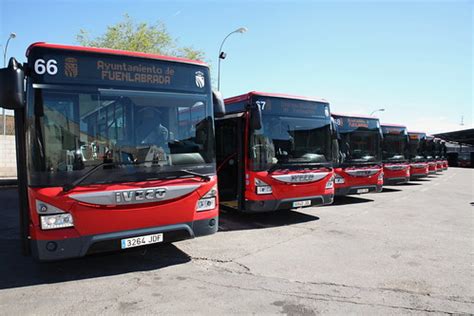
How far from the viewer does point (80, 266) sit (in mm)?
5203

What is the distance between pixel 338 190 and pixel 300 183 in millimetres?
3368

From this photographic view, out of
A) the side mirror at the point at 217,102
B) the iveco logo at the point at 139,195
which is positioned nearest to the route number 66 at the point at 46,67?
the iveco logo at the point at 139,195

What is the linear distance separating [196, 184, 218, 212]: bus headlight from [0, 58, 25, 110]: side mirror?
8.57 feet

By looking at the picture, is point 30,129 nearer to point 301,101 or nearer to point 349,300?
point 349,300

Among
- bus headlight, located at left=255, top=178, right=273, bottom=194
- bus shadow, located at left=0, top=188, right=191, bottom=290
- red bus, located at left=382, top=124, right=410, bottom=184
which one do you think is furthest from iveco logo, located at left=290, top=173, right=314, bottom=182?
red bus, located at left=382, top=124, right=410, bottom=184

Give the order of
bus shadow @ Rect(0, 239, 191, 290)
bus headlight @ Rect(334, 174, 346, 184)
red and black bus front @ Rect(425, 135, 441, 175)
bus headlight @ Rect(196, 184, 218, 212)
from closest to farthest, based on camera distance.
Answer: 1. bus shadow @ Rect(0, 239, 191, 290)
2. bus headlight @ Rect(196, 184, 218, 212)
3. bus headlight @ Rect(334, 174, 346, 184)
4. red and black bus front @ Rect(425, 135, 441, 175)

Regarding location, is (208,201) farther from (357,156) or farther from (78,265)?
(357,156)

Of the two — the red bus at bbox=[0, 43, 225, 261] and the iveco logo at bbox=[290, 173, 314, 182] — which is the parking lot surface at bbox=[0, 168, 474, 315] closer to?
the red bus at bbox=[0, 43, 225, 261]

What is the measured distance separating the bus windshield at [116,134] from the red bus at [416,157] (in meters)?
15.2

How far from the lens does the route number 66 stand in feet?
14.0

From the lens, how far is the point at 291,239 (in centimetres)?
679

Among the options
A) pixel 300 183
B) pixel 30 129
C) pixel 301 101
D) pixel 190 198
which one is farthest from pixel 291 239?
pixel 30 129

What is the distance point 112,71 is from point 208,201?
7.37 feet

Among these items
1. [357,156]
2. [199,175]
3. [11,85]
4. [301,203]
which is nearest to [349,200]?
[357,156]
